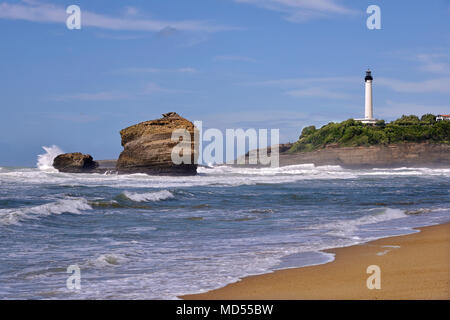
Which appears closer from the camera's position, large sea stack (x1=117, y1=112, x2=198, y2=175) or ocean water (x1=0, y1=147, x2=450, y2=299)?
ocean water (x1=0, y1=147, x2=450, y2=299)

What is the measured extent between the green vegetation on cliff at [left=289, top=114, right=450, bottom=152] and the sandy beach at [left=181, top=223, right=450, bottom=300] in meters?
76.2

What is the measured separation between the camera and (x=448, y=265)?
19.3 ft

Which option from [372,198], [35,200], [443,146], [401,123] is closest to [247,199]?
[372,198]

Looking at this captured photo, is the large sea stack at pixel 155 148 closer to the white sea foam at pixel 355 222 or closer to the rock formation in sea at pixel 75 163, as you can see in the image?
the rock formation in sea at pixel 75 163

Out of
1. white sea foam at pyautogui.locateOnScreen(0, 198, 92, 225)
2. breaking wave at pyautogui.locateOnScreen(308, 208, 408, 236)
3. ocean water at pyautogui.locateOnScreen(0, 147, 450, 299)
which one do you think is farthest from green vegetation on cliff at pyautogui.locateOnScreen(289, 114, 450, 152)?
white sea foam at pyautogui.locateOnScreen(0, 198, 92, 225)

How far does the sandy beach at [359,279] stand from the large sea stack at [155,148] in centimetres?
3478

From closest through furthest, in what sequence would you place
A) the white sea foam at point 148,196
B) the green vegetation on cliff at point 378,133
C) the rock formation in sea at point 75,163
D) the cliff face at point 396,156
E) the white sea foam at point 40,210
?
the white sea foam at point 40,210
the white sea foam at point 148,196
the rock formation in sea at point 75,163
the cliff face at point 396,156
the green vegetation on cliff at point 378,133

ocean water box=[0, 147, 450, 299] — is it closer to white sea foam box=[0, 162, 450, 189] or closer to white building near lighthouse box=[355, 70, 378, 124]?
white sea foam box=[0, 162, 450, 189]

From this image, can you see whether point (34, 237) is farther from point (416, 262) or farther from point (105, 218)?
point (416, 262)

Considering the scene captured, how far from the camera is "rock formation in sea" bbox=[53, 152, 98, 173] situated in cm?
5012

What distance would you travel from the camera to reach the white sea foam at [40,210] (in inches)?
450

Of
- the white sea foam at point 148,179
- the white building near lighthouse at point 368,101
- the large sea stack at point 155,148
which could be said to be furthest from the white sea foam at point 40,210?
the white building near lighthouse at point 368,101

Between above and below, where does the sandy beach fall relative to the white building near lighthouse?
below
